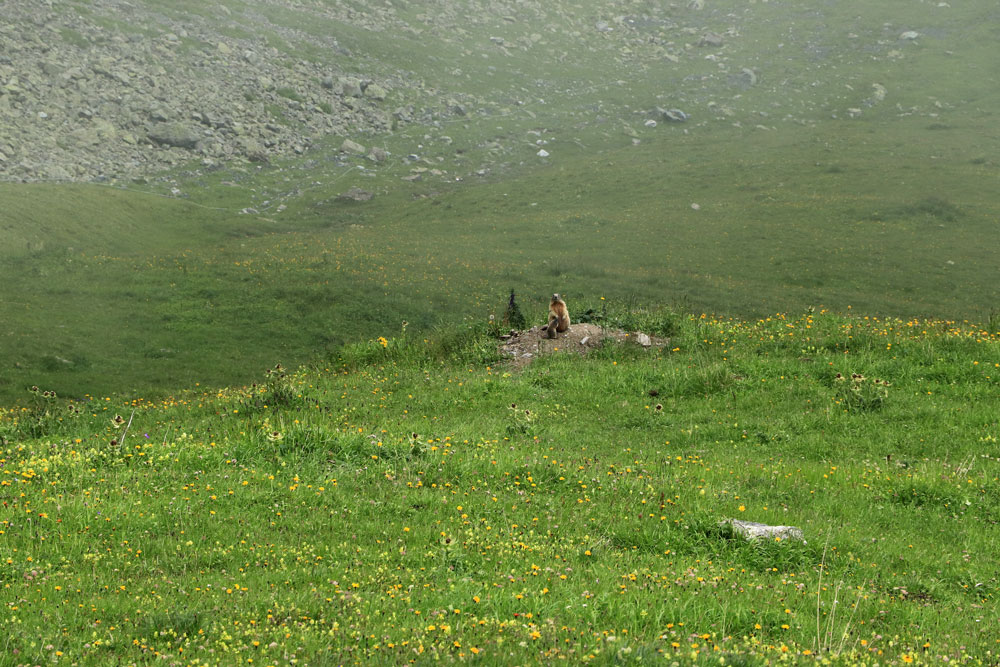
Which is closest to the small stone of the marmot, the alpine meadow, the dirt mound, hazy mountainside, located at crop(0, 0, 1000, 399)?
the alpine meadow

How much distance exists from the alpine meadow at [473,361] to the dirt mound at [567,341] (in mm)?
143

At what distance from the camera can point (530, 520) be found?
884cm

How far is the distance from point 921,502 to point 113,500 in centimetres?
1011

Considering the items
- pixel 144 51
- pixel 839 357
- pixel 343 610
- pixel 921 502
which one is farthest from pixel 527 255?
pixel 144 51

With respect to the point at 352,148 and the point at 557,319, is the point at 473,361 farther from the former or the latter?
the point at 352,148

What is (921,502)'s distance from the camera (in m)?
9.90

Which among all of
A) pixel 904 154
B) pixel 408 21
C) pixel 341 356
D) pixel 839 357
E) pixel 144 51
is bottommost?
pixel 341 356

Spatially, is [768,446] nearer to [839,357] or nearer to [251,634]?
[839,357]

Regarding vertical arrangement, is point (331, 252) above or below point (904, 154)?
below

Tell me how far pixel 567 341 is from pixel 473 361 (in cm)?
256

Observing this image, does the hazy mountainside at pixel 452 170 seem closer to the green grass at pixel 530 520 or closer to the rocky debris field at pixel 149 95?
the rocky debris field at pixel 149 95

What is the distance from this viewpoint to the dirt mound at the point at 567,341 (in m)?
19.3

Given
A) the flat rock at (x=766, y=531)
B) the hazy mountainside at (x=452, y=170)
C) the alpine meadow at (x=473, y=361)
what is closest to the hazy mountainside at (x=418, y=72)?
the hazy mountainside at (x=452, y=170)

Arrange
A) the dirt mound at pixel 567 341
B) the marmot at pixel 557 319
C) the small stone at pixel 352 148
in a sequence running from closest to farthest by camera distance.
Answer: the dirt mound at pixel 567 341, the marmot at pixel 557 319, the small stone at pixel 352 148
